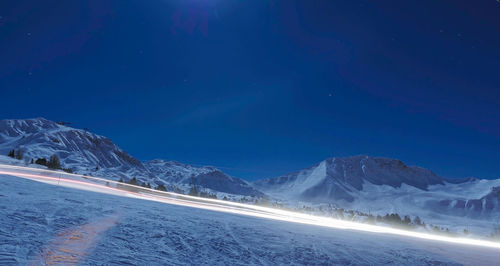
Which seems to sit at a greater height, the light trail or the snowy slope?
the snowy slope

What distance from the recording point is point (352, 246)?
6.69 m

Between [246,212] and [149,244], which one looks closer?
[149,244]

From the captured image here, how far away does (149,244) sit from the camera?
463 cm

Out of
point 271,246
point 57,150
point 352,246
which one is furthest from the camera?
point 57,150

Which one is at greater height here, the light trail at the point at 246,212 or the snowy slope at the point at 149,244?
the snowy slope at the point at 149,244

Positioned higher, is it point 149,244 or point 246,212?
point 149,244

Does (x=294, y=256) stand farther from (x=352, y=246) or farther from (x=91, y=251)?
(x=91, y=251)

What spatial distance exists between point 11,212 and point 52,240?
1740mm

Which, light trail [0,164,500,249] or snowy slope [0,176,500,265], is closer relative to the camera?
snowy slope [0,176,500,265]

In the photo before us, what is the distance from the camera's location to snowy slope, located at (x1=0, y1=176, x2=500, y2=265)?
3682 millimetres

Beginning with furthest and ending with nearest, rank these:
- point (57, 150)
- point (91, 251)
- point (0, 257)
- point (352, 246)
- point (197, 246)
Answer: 1. point (57, 150)
2. point (352, 246)
3. point (197, 246)
4. point (91, 251)
5. point (0, 257)

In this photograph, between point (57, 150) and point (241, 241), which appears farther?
point (57, 150)

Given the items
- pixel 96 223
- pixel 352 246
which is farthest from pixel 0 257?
pixel 352 246

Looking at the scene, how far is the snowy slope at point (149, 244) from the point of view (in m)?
3.68
